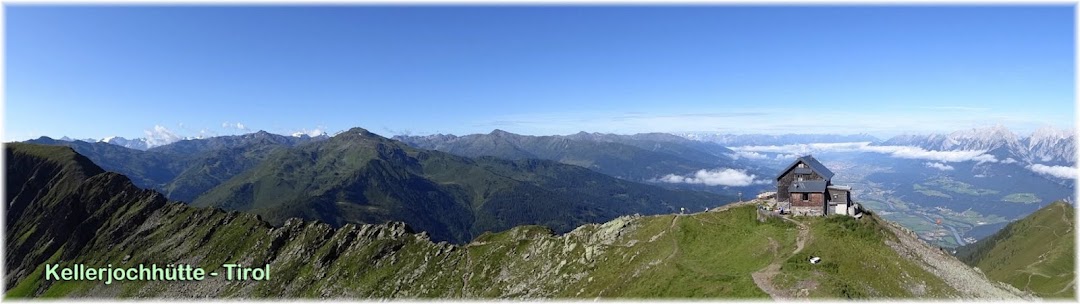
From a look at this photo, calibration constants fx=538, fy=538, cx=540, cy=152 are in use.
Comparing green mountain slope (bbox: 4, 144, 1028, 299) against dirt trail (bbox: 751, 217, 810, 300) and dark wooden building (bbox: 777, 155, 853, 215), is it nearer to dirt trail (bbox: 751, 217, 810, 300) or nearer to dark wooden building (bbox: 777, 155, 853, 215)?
dirt trail (bbox: 751, 217, 810, 300)

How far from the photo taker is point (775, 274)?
57.3m

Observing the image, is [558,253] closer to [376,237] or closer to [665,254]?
[665,254]

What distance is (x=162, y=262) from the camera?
17900 cm

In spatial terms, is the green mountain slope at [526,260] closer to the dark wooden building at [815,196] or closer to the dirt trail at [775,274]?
the dirt trail at [775,274]

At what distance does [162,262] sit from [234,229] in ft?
83.1

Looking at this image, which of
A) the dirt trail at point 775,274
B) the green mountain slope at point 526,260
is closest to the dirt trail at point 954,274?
the green mountain slope at point 526,260

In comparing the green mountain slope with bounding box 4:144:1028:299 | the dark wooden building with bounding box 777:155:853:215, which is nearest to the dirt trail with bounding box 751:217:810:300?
the green mountain slope with bounding box 4:144:1028:299

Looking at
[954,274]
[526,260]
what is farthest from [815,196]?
[526,260]

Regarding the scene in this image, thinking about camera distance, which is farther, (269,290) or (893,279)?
(269,290)

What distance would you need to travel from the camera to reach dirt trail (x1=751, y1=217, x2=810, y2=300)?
5133cm

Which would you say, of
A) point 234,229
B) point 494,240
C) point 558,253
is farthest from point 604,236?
point 234,229

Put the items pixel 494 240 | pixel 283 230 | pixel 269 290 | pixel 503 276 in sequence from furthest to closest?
pixel 283 230, pixel 269 290, pixel 494 240, pixel 503 276

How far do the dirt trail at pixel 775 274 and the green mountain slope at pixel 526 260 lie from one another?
41 cm

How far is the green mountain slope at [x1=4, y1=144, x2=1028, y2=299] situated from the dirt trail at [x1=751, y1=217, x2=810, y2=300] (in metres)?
0.41
